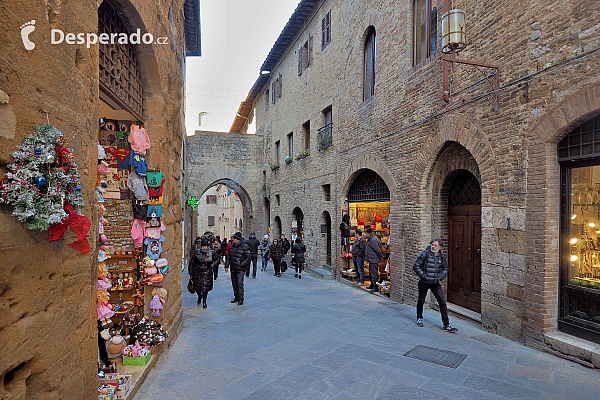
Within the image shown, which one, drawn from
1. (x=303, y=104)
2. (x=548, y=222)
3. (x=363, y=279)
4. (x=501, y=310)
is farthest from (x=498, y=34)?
(x=303, y=104)

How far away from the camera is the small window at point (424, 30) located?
7953mm

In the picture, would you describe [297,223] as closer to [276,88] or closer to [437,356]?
[276,88]

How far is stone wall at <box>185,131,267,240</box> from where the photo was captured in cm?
2052

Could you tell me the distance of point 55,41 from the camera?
2.41m

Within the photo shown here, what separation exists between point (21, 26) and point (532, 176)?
580 cm

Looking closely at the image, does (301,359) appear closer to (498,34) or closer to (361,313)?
(361,313)

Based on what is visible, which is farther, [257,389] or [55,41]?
[257,389]

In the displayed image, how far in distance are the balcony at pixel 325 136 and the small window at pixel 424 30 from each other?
481 centimetres

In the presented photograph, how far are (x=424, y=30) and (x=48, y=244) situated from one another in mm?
8127

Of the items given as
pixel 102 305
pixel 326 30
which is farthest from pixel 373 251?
pixel 326 30

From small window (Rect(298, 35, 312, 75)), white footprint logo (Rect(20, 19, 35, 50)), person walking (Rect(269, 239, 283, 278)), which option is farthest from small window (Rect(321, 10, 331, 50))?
white footprint logo (Rect(20, 19, 35, 50))

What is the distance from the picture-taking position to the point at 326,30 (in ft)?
44.7

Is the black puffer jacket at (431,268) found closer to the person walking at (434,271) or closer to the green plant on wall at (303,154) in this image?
the person walking at (434,271)

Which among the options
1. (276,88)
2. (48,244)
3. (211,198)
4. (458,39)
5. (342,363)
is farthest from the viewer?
(211,198)
